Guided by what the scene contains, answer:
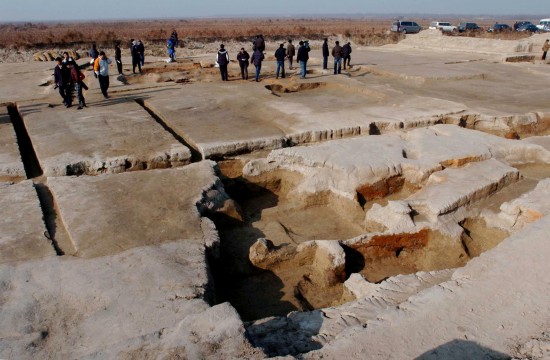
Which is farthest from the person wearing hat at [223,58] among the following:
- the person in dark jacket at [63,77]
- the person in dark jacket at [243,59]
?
the person in dark jacket at [63,77]

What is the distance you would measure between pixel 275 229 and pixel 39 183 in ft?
11.0

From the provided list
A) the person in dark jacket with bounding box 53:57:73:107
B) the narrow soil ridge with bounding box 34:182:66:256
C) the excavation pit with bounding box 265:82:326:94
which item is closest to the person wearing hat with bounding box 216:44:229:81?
the excavation pit with bounding box 265:82:326:94

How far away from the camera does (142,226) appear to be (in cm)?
504

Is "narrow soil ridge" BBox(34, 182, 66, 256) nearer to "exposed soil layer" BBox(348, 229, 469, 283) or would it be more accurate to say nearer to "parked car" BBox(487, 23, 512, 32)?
"exposed soil layer" BBox(348, 229, 469, 283)

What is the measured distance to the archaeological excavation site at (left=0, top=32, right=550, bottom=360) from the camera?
3.36m

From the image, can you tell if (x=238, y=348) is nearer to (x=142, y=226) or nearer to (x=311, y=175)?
(x=142, y=226)

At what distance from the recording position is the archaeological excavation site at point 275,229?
336 cm

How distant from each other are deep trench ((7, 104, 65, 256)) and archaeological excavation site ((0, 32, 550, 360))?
34mm

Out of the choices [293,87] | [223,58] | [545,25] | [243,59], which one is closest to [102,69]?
[223,58]

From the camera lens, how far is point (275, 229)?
606 centimetres

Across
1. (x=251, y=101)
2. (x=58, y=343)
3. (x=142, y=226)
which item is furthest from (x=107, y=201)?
(x=251, y=101)

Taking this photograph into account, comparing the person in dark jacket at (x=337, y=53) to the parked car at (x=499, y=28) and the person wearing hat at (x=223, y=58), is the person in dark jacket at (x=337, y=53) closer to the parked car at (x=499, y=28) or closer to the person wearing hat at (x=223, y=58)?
the person wearing hat at (x=223, y=58)

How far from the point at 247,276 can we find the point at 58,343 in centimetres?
223

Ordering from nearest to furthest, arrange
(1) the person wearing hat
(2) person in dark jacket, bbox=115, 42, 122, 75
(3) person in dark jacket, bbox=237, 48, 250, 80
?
(1) the person wearing hat → (3) person in dark jacket, bbox=237, 48, 250, 80 → (2) person in dark jacket, bbox=115, 42, 122, 75
